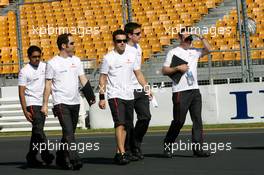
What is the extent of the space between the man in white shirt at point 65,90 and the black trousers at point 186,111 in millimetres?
1547

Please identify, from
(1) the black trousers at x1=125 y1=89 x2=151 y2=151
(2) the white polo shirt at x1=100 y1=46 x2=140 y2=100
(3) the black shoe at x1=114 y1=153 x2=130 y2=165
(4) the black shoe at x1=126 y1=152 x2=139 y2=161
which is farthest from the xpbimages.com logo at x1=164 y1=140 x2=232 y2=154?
(2) the white polo shirt at x1=100 y1=46 x2=140 y2=100

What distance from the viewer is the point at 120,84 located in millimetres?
11086

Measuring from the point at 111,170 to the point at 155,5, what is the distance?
1793cm

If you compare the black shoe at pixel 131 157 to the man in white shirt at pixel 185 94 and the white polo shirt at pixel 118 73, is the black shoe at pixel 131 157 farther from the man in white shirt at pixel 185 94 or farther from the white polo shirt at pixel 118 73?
the white polo shirt at pixel 118 73

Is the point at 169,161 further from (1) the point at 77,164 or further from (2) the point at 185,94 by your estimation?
(1) the point at 77,164

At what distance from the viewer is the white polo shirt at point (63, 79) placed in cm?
1074

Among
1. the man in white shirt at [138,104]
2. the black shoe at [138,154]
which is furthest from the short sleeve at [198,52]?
the black shoe at [138,154]

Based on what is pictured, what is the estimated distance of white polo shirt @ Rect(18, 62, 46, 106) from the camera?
11.4 meters

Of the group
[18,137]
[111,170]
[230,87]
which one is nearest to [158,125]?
[230,87]

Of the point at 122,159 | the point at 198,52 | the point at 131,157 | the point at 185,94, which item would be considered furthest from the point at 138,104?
the point at 198,52

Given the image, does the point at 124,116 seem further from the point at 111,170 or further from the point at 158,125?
the point at 158,125

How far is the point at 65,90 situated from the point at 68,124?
48cm

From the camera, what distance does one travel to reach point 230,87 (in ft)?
62.3

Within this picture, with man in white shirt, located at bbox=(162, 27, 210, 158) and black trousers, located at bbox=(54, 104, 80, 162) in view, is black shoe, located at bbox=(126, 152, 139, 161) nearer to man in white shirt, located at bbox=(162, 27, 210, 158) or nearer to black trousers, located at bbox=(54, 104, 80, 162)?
man in white shirt, located at bbox=(162, 27, 210, 158)
